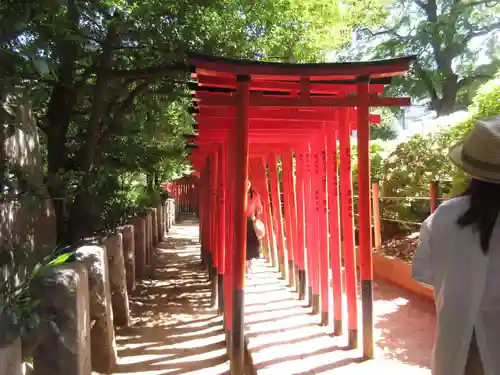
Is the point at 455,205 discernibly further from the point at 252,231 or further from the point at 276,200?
the point at 276,200

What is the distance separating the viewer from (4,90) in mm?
1944

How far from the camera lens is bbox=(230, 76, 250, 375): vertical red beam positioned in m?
4.34

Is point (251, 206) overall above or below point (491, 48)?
below

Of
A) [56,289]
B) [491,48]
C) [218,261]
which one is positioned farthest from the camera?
[491,48]

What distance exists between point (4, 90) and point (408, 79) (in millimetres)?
21322

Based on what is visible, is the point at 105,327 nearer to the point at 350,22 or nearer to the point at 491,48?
the point at 350,22

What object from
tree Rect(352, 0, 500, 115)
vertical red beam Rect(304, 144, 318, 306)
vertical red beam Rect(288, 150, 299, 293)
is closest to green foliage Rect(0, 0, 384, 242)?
vertical red beam Rect(304, 144, 318, 306)

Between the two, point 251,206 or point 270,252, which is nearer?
point 251,206

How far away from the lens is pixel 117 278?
20.2 feet

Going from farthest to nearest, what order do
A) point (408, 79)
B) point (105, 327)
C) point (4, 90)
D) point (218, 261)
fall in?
point (408, 79) → point (218, 261) → point (105, 327) → point (4, 90)

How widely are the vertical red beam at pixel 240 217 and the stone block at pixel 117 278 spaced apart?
216cm

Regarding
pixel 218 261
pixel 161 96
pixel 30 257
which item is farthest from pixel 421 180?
pixel 30 257

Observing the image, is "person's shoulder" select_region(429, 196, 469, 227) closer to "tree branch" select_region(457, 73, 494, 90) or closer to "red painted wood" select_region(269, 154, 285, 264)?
"red painted wood" select_region(269, 154, 285, 264)

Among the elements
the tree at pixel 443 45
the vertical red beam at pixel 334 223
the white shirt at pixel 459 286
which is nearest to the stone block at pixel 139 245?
the vertical red beam at pixel 334 223
